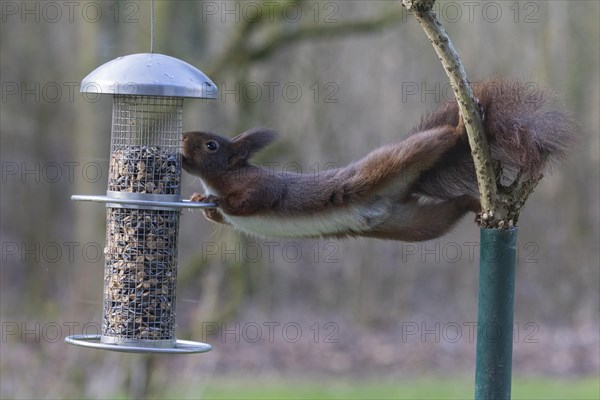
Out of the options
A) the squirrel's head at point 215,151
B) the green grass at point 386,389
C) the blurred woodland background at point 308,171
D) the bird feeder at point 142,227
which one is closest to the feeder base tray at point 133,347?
the bird feeder at point 142,227

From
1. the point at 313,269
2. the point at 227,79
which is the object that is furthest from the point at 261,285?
the point at 227,79

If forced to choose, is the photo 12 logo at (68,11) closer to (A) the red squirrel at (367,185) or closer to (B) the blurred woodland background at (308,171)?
(B) the blurred woodland background at (308,171)

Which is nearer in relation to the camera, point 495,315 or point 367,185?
point 495,315

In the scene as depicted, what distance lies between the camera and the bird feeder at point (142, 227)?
15.3 feet

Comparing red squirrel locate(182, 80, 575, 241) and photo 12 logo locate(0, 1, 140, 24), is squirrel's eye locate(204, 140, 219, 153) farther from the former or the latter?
photo 12 logo locate(0, 1, 140, 24)

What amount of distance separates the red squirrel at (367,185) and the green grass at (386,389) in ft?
22.0

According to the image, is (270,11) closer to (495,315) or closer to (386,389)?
(386,389)

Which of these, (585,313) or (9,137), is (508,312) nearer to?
(585,313)

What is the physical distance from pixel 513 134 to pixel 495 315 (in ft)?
2.84

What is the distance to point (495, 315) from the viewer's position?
4023 mm

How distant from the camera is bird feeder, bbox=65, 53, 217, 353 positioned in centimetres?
467

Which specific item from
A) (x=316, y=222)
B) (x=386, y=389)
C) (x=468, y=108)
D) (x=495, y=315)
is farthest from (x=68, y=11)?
(x=495, y=315)

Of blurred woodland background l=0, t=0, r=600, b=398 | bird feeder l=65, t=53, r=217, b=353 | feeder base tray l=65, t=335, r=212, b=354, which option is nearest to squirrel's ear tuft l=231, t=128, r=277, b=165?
bird feeder l=65, t=53, r=217, b=353

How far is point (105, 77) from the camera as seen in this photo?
4.28m
